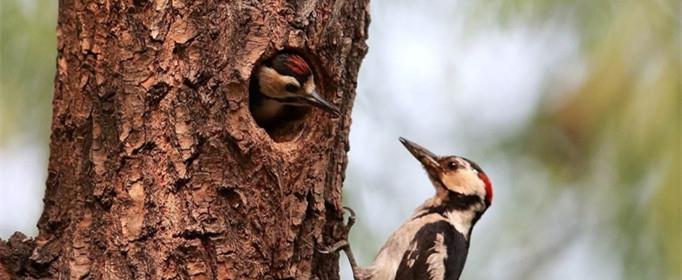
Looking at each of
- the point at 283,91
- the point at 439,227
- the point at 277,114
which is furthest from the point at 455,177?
the point at 283,91

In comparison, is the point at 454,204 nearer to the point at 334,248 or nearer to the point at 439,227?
the point at 439,227

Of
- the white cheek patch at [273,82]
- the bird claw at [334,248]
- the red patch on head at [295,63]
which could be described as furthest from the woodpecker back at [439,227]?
the red patch on head at [295,63]

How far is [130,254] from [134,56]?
0.53 meters

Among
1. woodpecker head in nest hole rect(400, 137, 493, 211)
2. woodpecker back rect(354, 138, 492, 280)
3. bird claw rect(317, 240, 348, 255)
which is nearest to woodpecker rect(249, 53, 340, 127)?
bird claw rect(317, 240, 348, 255)

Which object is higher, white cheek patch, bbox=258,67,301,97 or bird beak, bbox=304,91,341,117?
white cheek patch, bbox=258,67,301,97

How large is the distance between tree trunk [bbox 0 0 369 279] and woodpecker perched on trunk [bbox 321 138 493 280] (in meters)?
0.50

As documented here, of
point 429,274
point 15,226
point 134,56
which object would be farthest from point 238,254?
point 15,226

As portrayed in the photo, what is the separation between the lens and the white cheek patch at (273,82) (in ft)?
9.46

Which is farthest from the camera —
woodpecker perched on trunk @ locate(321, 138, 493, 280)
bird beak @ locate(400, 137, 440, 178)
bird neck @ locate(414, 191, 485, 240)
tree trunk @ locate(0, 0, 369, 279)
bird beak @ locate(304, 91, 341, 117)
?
bird beak @ locate(400, 137, 440, 178)

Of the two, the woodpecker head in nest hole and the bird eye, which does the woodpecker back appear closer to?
the woodpecker head in nest hole

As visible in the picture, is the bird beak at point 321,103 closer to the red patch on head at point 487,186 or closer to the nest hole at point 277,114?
the nest hole at point 277,114

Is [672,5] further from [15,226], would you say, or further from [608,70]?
[15,226]

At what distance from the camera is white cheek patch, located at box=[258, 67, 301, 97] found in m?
2.88

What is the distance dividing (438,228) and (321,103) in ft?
3.09
